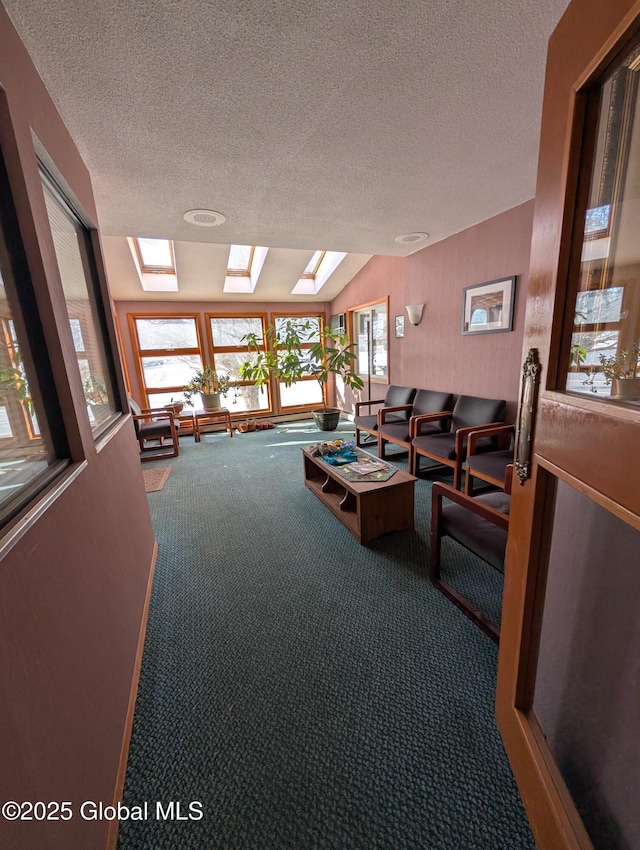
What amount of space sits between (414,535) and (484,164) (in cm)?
242

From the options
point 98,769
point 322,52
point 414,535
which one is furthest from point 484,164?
point 98,769

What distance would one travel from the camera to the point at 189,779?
41.5 inches

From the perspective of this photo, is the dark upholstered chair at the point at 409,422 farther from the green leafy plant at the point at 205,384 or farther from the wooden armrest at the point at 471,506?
the green leafy plant at the point at 205,384

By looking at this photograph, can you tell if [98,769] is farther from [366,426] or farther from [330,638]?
[366,426]

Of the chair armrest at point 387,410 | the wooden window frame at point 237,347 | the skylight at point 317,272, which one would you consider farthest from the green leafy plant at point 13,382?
the wooden window frame at point 237,347

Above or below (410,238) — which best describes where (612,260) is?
below

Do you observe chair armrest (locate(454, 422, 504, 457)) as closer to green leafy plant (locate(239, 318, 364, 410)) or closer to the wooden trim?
green leafy plant (locate(239, 318, 364, 410))

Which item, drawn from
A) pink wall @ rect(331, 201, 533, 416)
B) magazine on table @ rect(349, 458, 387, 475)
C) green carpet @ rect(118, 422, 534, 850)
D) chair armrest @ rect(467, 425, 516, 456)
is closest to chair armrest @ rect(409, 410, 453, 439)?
pink wall @ rect(331, 201, 533, 416)

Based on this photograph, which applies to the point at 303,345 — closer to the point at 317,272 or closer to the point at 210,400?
the point at 317,272

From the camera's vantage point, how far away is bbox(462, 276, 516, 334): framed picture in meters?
2.84

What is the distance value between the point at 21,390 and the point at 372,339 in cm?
465

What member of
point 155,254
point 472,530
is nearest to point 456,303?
point 472,530

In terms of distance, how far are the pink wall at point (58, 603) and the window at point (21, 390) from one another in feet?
0.09

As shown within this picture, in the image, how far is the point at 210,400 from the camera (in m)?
5.32
